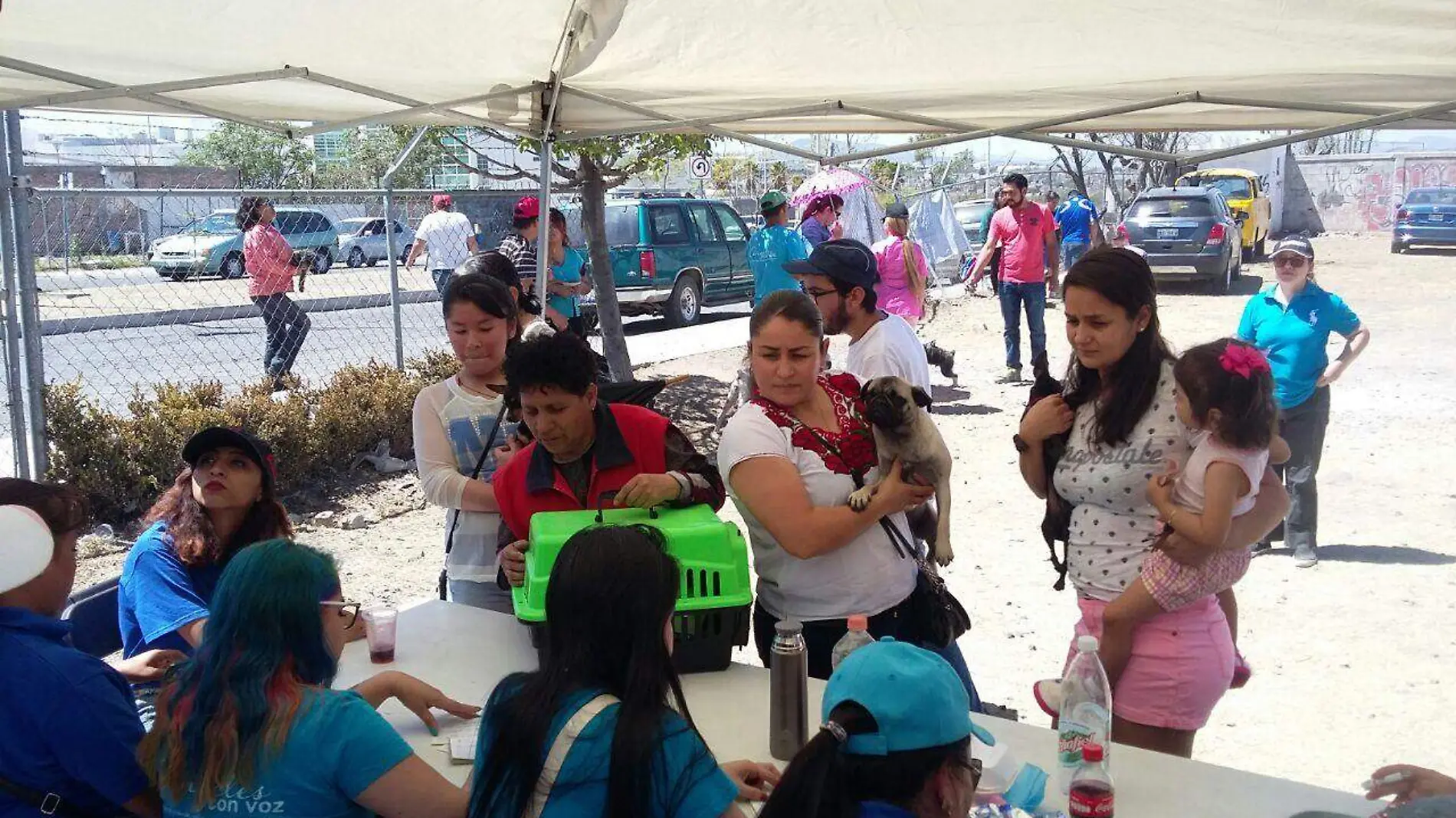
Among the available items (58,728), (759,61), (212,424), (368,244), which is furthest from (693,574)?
(368,244)

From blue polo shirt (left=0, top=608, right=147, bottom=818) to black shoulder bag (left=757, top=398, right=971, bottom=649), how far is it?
171 cm

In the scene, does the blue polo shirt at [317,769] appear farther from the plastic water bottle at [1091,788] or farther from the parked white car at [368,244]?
the parked white car at [368,244]

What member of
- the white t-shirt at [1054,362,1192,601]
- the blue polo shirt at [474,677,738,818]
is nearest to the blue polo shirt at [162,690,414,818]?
the blue polo shirt at [474,677,738,818]

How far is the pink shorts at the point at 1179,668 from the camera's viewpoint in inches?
112

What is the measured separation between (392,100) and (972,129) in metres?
2.44

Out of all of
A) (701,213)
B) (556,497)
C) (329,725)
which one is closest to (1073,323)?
(556,497)

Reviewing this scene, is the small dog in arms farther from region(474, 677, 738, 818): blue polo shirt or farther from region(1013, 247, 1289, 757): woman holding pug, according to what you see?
region(474, 677, 738, 818): blue polo shirt

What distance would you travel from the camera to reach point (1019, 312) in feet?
37.7

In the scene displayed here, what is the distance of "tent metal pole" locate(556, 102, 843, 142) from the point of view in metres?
4.68

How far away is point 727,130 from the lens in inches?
202

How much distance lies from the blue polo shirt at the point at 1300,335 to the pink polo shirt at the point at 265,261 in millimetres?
7310

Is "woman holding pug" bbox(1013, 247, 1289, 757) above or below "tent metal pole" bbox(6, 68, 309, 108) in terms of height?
below

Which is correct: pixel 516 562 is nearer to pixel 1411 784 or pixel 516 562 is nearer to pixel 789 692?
pixel 789 692

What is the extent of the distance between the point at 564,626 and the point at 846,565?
4.20ft
